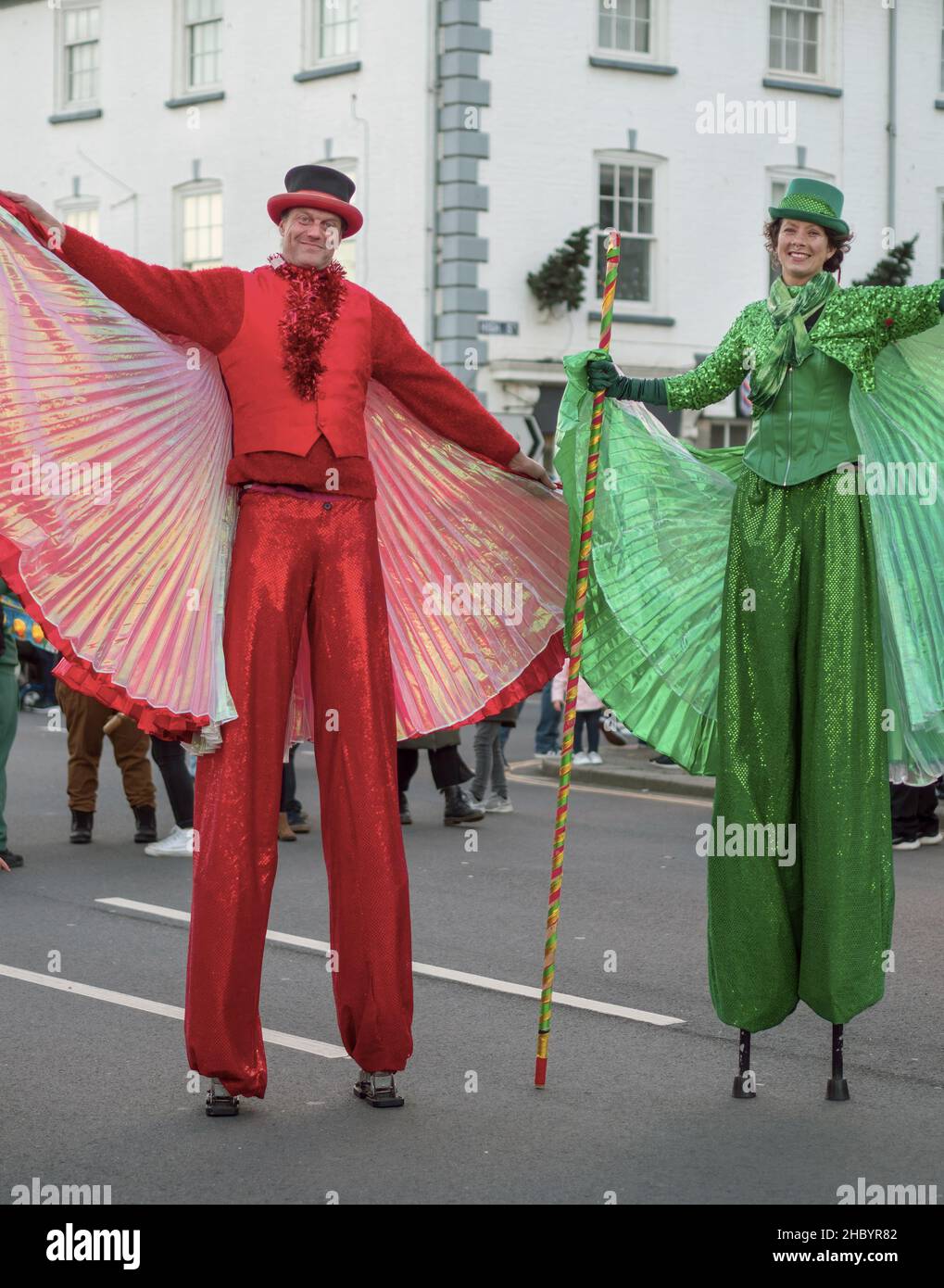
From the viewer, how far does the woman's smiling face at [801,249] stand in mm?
5145

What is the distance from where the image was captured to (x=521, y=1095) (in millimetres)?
5105

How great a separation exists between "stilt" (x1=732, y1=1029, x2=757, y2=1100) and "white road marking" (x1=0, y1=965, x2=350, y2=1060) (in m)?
1.15

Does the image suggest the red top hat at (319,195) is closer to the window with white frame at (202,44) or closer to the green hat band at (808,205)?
the green hat band at (808,205)

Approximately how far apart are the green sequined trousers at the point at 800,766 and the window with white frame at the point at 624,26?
1890 cm

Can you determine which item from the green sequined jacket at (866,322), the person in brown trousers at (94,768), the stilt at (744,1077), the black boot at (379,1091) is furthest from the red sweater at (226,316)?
the person in brown trousers at (94,768)

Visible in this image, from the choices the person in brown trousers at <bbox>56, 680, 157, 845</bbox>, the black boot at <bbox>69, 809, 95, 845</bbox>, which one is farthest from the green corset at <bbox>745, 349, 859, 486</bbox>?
the black boot at <bbox>69, 809, 95, 845</bbox>

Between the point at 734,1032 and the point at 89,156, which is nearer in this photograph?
the point at 734,1032

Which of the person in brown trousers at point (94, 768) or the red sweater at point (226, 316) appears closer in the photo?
the red sweater at point (226, 316)

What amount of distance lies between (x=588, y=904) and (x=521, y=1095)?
3.16 metres

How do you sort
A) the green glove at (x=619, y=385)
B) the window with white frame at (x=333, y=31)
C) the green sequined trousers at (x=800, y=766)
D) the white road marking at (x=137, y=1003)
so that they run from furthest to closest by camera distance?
1. the window with white frame at (x=333, y=31)
2. the white road marking at (x=137, y=1003)
3. the green glove at (x=619, y=385)
4. the green sequined trousers at (x=800, y=766)

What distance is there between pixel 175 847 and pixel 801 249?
549cm
